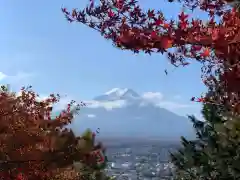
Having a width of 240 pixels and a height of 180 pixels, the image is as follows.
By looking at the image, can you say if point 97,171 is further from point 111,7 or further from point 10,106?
point 111,7

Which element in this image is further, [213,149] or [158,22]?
[213,149]

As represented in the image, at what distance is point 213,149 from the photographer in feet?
47.6

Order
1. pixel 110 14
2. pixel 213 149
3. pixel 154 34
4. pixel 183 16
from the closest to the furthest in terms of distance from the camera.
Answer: pixel 154 34 → pixel 183 16 → pixel 110 14 → pixel 213 149

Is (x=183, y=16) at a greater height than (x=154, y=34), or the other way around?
(x=183, y=16)

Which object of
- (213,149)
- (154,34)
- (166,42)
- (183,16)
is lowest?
(213,149)

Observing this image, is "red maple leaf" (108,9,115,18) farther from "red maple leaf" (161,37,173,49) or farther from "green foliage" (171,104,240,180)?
"green foliage" (171,104,240,180)

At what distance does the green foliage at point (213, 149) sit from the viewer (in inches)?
509

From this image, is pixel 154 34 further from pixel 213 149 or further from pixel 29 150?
pixel 213 149

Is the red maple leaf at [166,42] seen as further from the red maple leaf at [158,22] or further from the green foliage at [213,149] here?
the green foliage at [213,149]

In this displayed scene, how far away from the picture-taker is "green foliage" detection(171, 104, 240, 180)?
1292 centimetres

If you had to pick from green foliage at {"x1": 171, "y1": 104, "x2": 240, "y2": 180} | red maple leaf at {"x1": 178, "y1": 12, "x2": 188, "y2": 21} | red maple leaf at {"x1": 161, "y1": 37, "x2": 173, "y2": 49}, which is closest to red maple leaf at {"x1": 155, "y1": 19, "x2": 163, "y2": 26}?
red maple leaf at {"x1": 178, "y1": 12, "x2": 188, "y2": 21}

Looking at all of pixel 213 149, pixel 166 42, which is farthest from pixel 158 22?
pixel 213 149

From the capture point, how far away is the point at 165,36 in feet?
16.0

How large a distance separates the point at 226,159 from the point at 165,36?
10.1m
